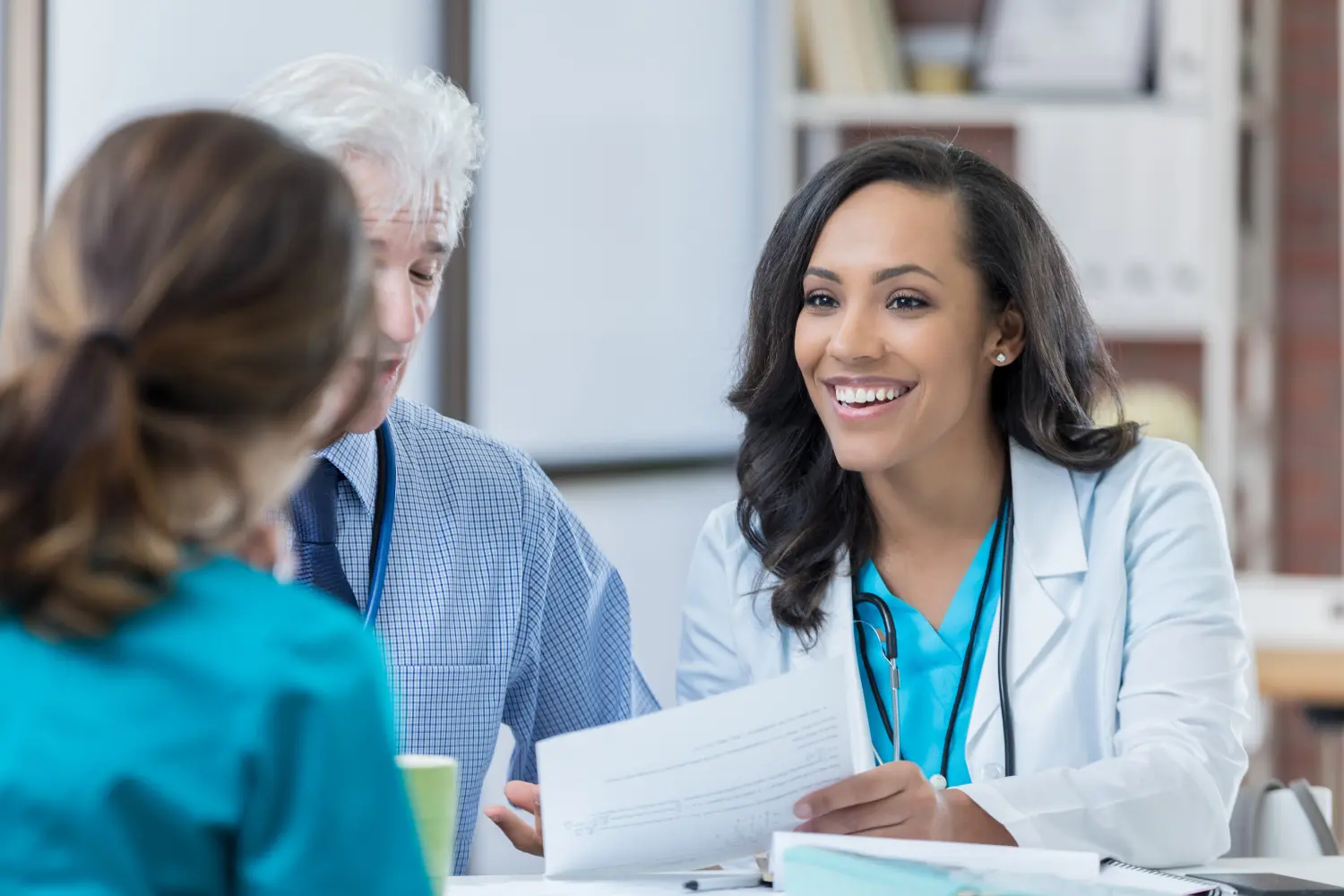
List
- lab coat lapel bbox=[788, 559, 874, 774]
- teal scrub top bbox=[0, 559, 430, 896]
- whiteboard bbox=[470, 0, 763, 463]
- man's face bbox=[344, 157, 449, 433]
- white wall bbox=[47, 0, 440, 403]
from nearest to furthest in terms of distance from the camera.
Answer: teal scrub top bbox=[0, 559, 430, 896] < man's face bbox=[344, 157, 449, 433] < lab coat lapel bbox=[788, 559, 874, 774] < white wall bbox=[47, 0, 440, 403] < whiteboard bbox=[470, 0, 763, 463]

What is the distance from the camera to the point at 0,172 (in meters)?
2.06

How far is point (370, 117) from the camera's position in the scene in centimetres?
154

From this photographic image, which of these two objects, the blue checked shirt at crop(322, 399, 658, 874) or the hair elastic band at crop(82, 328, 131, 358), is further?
the blue checked shirt at crop(322, 399, 658, 874)

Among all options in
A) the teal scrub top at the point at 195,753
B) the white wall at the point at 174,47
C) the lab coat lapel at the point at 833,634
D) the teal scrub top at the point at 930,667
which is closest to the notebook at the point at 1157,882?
the teal scrub top at the point at 930,667

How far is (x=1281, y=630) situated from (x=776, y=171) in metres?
1.63

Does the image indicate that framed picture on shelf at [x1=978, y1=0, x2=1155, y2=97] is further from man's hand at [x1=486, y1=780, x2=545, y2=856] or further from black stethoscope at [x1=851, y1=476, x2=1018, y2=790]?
man's hand at [x1=486, y1=780, x2=545, y2=856]

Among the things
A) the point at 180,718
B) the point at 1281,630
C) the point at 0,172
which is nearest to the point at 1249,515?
the point at 1281,630

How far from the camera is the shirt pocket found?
1.61 m

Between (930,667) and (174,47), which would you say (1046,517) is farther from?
(174,47)

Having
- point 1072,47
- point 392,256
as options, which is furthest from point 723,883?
point 1072,47

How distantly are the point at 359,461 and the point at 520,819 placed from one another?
0.42 meters

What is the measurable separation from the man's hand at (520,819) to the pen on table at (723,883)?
0.17 meters

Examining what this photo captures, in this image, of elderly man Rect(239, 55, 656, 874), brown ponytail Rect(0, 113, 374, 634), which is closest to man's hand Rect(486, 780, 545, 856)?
elderly man Rect(239, 55, 656, 874)

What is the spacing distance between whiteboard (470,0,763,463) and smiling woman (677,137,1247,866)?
1.54 meters
